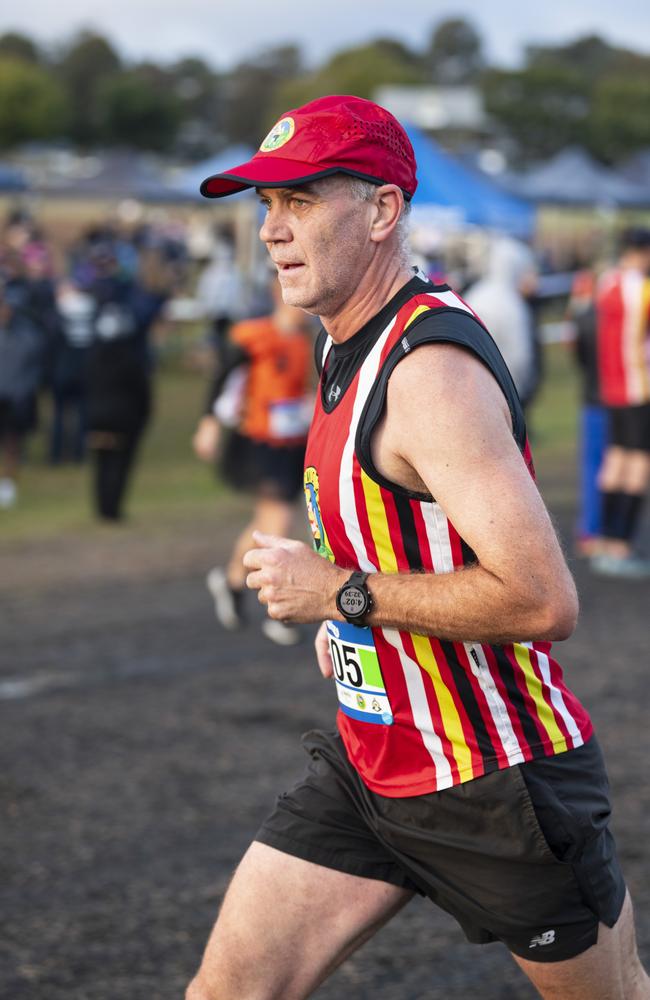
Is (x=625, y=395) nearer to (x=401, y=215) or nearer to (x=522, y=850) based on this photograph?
(x=401, y=215)

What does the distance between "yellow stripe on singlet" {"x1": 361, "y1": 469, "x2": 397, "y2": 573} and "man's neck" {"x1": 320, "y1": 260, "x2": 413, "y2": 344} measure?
13.0 inches

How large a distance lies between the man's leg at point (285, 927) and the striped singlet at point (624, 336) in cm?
676

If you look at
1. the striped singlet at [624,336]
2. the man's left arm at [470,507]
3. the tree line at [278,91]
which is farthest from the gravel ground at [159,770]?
the tree line at [278,91]

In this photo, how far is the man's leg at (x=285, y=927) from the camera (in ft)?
8.76

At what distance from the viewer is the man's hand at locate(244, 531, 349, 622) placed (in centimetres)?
246

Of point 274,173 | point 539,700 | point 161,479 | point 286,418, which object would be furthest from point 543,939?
point 161,479

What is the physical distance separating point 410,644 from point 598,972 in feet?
2.22

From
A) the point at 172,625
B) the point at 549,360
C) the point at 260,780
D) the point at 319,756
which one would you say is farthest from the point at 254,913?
the point at 549,360

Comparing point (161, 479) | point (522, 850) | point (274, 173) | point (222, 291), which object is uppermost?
point (274, 173)

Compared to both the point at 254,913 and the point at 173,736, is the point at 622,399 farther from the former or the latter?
the point at 254,913

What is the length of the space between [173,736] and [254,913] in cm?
350

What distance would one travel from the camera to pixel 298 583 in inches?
97.1

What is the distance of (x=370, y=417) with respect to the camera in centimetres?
241

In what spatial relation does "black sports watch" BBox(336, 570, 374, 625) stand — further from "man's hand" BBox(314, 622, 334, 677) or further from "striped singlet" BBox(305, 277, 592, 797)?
"man's hand" BBox(314, 622, 334, 677)
